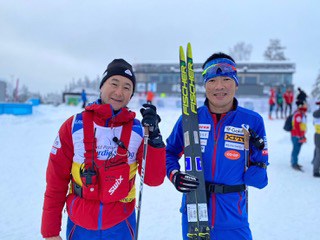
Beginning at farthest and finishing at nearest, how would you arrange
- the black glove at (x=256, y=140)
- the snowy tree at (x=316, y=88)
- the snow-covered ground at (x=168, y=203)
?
the snowy tree at (x=316, y=88)
the snow-covered ground at (x=168, y=203)
the black glove at (x=256, y=140)

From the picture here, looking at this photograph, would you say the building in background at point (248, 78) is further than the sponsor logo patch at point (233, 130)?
Yes

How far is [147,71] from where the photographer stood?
33.6 metres

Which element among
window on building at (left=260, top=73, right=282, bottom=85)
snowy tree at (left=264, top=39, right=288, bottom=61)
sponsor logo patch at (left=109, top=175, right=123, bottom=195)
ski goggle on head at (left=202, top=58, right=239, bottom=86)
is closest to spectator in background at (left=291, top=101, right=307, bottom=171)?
ski goggle on head at (left=202, top=58, right=239, bottom=86)

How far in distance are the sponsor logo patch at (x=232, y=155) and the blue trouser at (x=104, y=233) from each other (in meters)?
1.00

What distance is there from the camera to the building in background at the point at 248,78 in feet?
96.8

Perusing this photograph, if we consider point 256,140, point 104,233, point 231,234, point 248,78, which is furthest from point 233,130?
point 248,78

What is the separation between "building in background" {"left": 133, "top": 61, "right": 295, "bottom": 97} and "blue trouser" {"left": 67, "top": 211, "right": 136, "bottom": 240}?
28.4 meters

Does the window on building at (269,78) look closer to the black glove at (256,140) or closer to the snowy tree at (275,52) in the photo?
the snowy tree at (275,52)

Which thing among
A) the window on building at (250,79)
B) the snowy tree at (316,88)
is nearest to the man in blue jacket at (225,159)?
the window on building at (250,79)

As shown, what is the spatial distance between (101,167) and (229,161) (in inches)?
42.0

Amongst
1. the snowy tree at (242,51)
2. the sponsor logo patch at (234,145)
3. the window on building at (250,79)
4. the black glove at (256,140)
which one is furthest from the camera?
the snowy tree at (242,51)

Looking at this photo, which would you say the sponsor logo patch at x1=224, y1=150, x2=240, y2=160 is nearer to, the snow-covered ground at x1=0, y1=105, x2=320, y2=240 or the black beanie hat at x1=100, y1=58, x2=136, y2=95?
the black beanie hat at x1=100, y1=58, x2=136, y2=95

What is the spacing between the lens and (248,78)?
31875 millimetres

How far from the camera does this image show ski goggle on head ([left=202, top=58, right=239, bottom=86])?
201 cm
